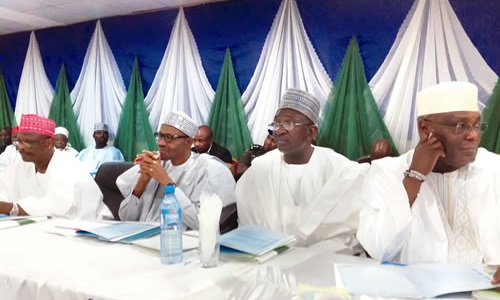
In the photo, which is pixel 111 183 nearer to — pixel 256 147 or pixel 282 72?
pixel 256 147

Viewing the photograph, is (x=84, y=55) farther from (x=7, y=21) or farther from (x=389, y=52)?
(x=389, y=52)

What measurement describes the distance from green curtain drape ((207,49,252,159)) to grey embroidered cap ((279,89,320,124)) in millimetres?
2885

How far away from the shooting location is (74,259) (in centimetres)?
160

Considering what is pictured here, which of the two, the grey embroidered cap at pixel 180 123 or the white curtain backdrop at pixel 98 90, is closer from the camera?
the grey embroidered cap at pixel 180 123

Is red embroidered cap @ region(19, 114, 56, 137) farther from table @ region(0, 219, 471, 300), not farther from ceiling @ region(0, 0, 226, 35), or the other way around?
ceiling @ region(0, 0, 226, 35)

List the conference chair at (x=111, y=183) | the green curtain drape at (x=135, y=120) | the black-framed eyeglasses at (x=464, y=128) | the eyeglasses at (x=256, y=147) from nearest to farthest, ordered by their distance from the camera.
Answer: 1. the black-framed eyeglasses at (x=464, y=128)
2. the conference chair at (x=111, y=183)
3. the eyeglasses at (x=256, y=147)
4. the green curtain drape at (x=135, y=120)

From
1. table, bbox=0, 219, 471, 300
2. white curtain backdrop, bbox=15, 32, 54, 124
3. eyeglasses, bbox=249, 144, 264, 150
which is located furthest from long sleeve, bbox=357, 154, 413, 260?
white curtain backdrop, bbox=15, 32, 54, 124

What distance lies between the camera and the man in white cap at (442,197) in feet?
5.56

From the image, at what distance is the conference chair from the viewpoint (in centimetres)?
307

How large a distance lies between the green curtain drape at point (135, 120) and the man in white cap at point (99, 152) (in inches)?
8.0

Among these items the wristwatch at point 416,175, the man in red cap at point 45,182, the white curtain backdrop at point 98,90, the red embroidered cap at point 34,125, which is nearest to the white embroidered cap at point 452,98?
the wristwatch at point 416,175

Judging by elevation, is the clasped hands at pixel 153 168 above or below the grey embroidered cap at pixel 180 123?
below

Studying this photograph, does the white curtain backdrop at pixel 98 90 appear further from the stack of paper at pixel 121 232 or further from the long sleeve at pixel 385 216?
the long sleeve at pixel 385 216

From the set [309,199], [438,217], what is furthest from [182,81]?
[438,217]
